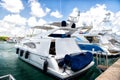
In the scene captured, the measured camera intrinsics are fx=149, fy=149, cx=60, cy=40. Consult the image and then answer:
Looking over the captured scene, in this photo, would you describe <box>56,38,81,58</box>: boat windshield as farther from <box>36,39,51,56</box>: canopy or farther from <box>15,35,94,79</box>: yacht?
<box>36,39,51,56</box>: canopy

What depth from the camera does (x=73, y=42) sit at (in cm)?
1130

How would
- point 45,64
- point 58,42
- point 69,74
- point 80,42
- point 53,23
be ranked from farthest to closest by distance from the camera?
point 80,42, point 53,23, point 58,42, point 45,64, point 69,74

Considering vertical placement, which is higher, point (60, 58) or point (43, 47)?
point (43, 47)

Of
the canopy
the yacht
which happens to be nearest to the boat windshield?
the yacht

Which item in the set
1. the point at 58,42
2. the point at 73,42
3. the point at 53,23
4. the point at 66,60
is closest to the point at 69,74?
the point at 66,60

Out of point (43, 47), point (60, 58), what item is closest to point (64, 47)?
point (60, 58)

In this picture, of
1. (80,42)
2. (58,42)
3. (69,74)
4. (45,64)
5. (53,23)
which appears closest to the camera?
(69,74)

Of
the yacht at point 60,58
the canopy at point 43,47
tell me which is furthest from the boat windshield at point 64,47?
the canopy at point 43,47

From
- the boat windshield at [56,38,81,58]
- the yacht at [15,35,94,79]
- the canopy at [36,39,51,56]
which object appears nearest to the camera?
the yacht at [15,35,94,79]

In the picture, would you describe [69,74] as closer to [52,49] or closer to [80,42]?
[52,49]

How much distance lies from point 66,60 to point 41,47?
3.06m

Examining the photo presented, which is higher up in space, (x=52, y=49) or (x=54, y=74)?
(x=52, y=49)

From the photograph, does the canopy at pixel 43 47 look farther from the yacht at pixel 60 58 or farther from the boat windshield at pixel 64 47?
the boat windshield at pixel 64 47

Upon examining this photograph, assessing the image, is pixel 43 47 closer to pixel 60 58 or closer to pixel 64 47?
pixel 64 47
